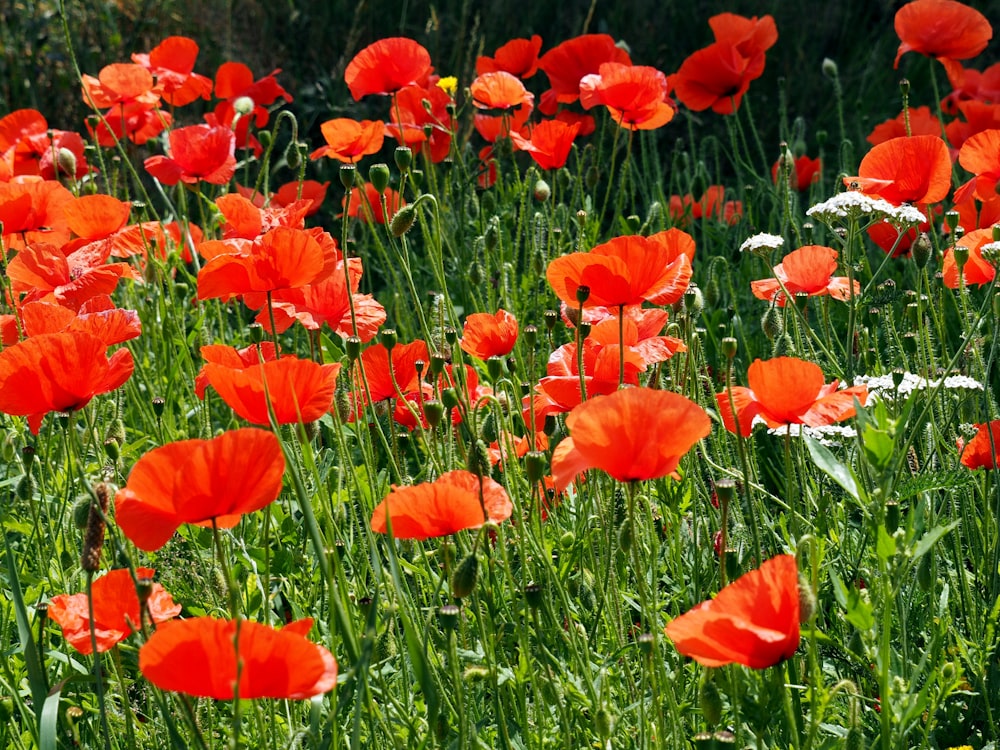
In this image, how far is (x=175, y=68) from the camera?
395 cm

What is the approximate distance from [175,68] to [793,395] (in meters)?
→ 2.91

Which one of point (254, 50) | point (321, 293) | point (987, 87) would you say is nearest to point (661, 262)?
point (321, 293)

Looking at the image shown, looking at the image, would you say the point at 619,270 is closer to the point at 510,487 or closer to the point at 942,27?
the point at 510,487

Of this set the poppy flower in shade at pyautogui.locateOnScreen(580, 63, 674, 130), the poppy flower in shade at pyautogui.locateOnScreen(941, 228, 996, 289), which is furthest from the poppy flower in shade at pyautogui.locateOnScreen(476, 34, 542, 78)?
the poppy flower in shade at pyautogui.locateOnScreen(941, 228, 996, 289)

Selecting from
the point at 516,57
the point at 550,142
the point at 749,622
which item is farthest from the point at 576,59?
the point at 749,622

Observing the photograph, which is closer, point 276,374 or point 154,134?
point 276,374

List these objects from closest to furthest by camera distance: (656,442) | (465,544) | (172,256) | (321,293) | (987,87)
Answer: (656,442) → (465,544) → (321,293) → (172,256) → (987,87)

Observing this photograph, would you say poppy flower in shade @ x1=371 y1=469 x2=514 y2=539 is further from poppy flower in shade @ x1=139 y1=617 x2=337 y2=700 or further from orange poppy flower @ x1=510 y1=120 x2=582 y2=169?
orange poppy flower @ x1=510 y1=120 x2=582 y2=169

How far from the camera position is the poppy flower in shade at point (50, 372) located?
1.66 m

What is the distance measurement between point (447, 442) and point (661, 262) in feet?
1.95

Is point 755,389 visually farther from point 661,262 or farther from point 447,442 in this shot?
point 447,442

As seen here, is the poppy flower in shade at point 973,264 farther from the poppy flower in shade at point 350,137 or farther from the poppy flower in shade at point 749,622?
the poppy flower in shade at point 350,137

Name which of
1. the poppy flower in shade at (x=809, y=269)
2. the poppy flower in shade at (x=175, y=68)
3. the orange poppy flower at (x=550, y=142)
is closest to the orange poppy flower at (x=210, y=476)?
the poppy flower in shade at (x=809, y=269)

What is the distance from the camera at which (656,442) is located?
4.48 feet
